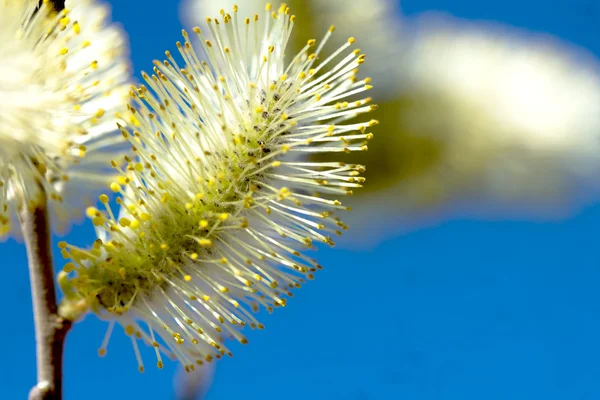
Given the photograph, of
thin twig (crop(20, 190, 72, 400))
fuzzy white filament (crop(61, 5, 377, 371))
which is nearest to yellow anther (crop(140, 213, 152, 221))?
fuzzy white filament (crop(61, 5, 377, 371))

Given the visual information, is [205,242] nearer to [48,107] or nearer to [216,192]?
[216,192]

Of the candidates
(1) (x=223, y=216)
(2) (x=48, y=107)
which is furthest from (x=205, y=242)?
(2) (x=48, y=107)

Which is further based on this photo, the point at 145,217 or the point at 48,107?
the point at 145,217

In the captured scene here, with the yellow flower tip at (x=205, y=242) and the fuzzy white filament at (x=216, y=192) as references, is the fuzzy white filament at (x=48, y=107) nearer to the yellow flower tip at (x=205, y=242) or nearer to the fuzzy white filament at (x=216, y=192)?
the fuzzy white filament at (x=216, y=192)

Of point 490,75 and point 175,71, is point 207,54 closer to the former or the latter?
point 175,71

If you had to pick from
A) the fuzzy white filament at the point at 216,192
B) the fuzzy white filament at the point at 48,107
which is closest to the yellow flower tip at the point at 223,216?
the fuzzy white filament at the point at 216,192
